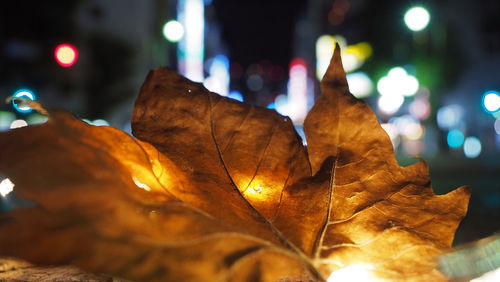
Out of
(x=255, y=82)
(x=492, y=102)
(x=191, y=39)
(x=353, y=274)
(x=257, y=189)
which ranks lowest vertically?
(x=353, y=274)

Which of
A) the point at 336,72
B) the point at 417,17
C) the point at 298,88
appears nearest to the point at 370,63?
the point at 417,17

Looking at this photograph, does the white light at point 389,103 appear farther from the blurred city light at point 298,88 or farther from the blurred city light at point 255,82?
the blurred city light at point 255,82

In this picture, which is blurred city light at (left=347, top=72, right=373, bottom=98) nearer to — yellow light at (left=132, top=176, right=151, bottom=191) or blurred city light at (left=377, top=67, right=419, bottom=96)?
blurred city light at (left=377, top=67, right=419, bottom=96)

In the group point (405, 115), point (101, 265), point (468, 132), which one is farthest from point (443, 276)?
point (405, 115)

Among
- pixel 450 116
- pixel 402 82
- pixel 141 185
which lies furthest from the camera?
pixel 450 116

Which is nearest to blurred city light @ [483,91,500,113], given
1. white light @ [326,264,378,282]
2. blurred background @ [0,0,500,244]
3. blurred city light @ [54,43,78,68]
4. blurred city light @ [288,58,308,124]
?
blurred background @ [0,0,500,244]

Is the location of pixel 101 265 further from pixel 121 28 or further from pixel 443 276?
pixel 121 28

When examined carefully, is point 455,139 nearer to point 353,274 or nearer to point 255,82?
point 353,274
